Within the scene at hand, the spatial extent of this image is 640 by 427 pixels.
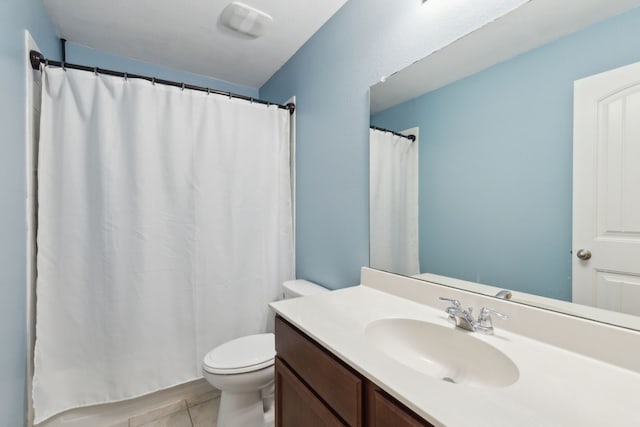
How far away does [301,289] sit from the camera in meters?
1.68

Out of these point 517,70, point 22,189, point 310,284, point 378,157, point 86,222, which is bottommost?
point 310,284

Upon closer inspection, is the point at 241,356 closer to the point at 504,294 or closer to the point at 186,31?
the point at 504,294

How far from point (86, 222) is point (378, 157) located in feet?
5.09

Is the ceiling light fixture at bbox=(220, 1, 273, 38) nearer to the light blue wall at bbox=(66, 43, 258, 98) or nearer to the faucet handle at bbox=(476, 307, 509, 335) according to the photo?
the light blue wall at bbox=(66, 43, 258, 98)

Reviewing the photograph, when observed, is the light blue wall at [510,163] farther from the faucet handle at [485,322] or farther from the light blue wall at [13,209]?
the light blue wall at [13,209]

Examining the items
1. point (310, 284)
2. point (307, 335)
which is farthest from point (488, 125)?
point (310, 284)

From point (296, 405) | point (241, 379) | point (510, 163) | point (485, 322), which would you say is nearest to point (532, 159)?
point (510, 163)

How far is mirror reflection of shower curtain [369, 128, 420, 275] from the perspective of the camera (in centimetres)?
119

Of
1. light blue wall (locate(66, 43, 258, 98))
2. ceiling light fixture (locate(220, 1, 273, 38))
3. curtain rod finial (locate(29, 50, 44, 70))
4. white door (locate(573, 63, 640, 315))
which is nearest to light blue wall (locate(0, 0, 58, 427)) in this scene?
curtain rod finial (locate(29, 50, 44, 70))

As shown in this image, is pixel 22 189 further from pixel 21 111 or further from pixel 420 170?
pixel 420 170

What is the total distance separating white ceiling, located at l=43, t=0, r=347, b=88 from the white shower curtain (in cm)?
38

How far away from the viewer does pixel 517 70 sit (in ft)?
2.83

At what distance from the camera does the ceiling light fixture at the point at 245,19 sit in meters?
1.47

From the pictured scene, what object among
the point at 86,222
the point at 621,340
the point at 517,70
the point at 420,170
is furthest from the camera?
the point at 86,222
